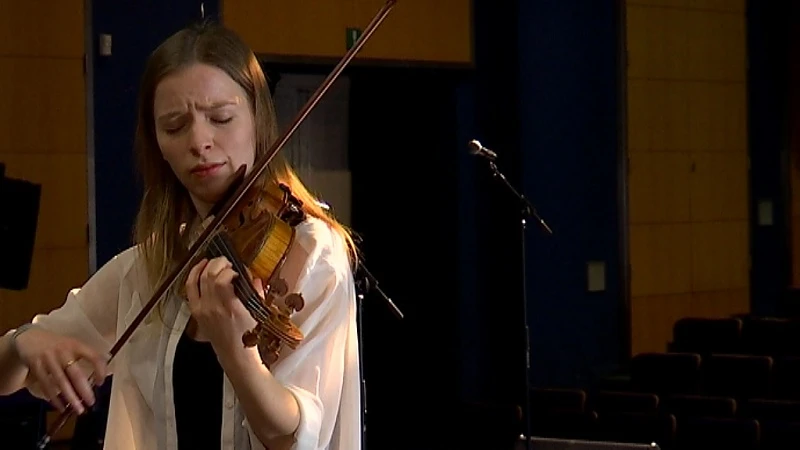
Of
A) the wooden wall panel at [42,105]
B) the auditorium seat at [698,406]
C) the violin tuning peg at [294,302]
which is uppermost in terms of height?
the wooden wall panel at [42,105]

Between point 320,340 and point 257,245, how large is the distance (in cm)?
14

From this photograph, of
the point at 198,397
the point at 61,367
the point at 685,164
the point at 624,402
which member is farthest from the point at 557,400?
the point at 61,367

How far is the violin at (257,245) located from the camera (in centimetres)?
150

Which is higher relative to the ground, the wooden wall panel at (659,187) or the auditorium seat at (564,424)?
the wooden wall panel at (659,187)

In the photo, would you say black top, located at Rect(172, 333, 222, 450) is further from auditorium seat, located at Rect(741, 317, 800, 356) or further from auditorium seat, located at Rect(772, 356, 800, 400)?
auditorium seat, located at Rect(741, 317, 800, 356)

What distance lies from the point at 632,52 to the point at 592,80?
0.38 metres

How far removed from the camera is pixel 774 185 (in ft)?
29.8

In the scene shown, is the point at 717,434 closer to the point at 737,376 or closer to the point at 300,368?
the point at 737,376

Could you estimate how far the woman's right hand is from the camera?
147 cm

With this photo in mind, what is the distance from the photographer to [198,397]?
1578 mm

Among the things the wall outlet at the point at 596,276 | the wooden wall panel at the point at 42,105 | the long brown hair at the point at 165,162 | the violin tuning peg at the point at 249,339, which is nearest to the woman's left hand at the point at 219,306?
the violin tuning peg at the point at 249,339

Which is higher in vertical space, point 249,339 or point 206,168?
point 206,168

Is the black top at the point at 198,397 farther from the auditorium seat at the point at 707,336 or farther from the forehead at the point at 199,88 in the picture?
the auditorium seat at the point at 707,336

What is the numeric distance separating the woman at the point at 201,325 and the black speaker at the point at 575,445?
3.19m
